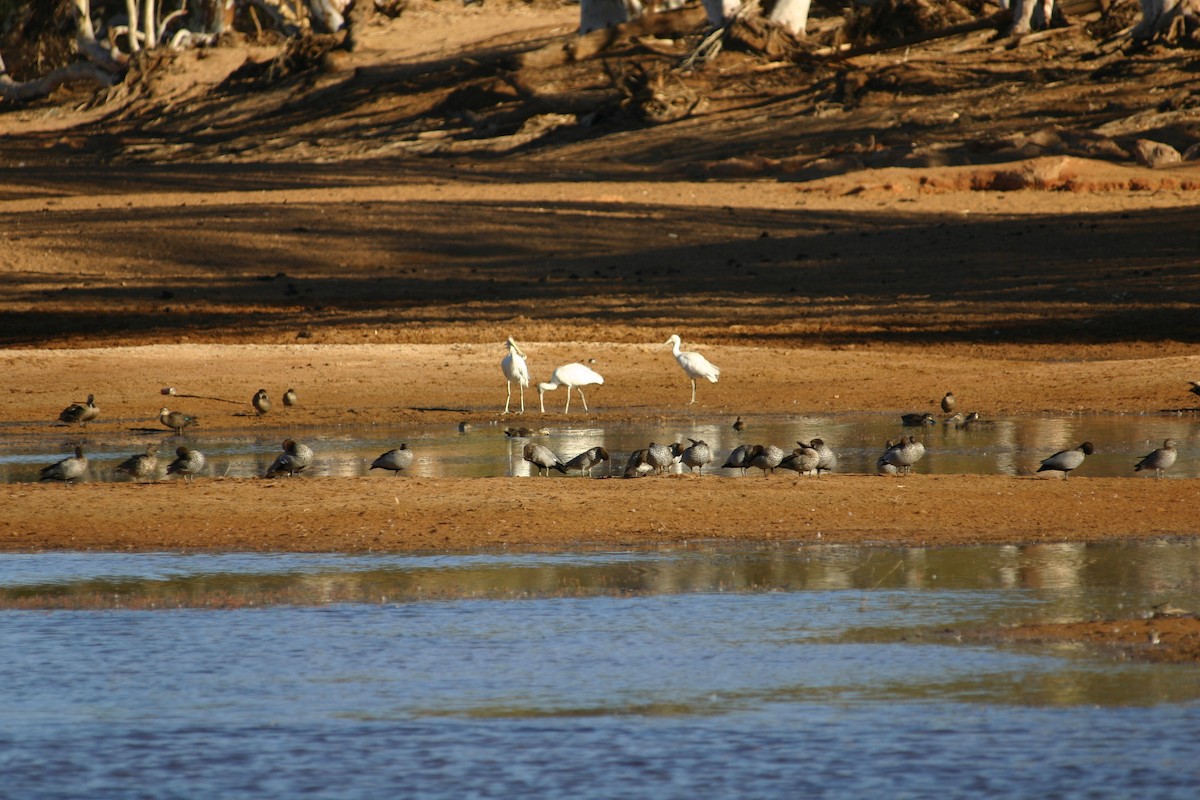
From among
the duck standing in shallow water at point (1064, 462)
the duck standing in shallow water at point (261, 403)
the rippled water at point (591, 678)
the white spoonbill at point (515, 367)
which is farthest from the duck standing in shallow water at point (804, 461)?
the duck standing in shallow water at point (261, 403)

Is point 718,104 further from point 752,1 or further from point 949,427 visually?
point 949,427

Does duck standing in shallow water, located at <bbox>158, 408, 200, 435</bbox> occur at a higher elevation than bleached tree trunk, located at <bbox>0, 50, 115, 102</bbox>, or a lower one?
lower

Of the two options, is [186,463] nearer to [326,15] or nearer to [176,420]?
[176,420]

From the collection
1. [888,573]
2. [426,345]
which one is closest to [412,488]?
[888,573]

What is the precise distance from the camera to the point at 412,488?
1275 cm

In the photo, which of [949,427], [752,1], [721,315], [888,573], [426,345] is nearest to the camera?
[888,573]

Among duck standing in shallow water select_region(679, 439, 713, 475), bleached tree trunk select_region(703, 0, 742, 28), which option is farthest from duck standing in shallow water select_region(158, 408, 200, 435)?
bleached tree trunk select_region(703, 0, 742, 28)

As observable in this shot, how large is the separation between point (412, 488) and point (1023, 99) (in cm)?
3427

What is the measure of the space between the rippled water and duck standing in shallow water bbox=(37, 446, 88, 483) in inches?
105

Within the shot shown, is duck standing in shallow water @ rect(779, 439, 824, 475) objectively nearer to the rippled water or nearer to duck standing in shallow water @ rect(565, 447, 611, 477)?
duck standing in shallow water @ rect(565, 447, 611, 477)

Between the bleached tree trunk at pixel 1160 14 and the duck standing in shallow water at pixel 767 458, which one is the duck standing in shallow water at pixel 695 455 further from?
the bleached tree trunk at pixel 1160 14

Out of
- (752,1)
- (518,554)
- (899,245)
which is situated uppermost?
(752,1)

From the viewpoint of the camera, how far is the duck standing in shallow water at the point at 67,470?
13336 millimetres

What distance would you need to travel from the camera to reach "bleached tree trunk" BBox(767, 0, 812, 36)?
53844 millimetres
